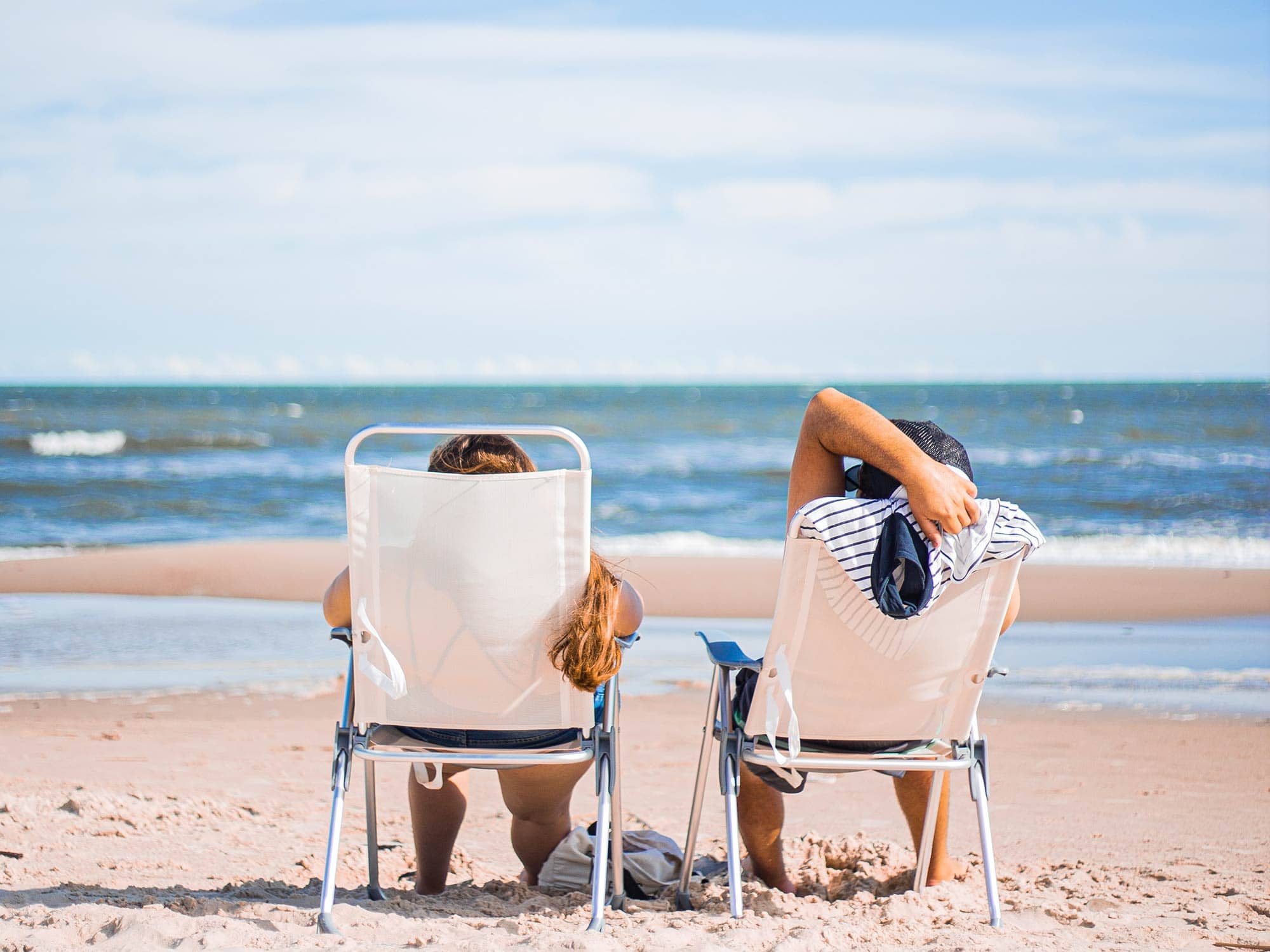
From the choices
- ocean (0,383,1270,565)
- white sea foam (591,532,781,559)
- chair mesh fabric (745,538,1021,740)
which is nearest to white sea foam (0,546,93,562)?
ocean (0,383,1270,565)

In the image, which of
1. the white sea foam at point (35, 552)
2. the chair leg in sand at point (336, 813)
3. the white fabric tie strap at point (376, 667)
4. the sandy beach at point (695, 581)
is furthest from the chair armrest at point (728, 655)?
the white sea foam at point (35, 552)

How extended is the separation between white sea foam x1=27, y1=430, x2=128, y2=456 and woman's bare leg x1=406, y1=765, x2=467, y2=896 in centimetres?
2301

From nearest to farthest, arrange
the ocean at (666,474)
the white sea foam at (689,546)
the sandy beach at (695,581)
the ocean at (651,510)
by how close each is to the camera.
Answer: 1. the ocean at (651,510)
2. the sandy beach at (695,581)
3. the white sea foam at (689,546)
4. the ocean at (666,474)

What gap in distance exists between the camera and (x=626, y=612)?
108 inches

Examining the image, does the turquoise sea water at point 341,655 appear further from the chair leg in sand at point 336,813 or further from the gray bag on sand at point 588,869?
the chair leg in sand at point 336,813

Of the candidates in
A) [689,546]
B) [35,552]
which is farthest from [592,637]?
[35,552]

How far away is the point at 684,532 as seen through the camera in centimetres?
1400

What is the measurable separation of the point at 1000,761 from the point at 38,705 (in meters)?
4.37

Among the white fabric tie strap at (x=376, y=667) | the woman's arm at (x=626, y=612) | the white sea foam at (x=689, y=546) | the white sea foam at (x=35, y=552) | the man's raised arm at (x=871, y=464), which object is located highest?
the man's raised arm at (x=871, y=464)

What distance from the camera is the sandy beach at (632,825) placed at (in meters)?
2.61

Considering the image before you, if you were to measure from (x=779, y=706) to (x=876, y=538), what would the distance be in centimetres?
49

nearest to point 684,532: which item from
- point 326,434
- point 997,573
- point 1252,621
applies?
point 1252,621

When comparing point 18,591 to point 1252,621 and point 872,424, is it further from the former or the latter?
point 1252,621

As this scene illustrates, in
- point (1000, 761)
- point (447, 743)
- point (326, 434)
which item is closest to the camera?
point (447, 743)
